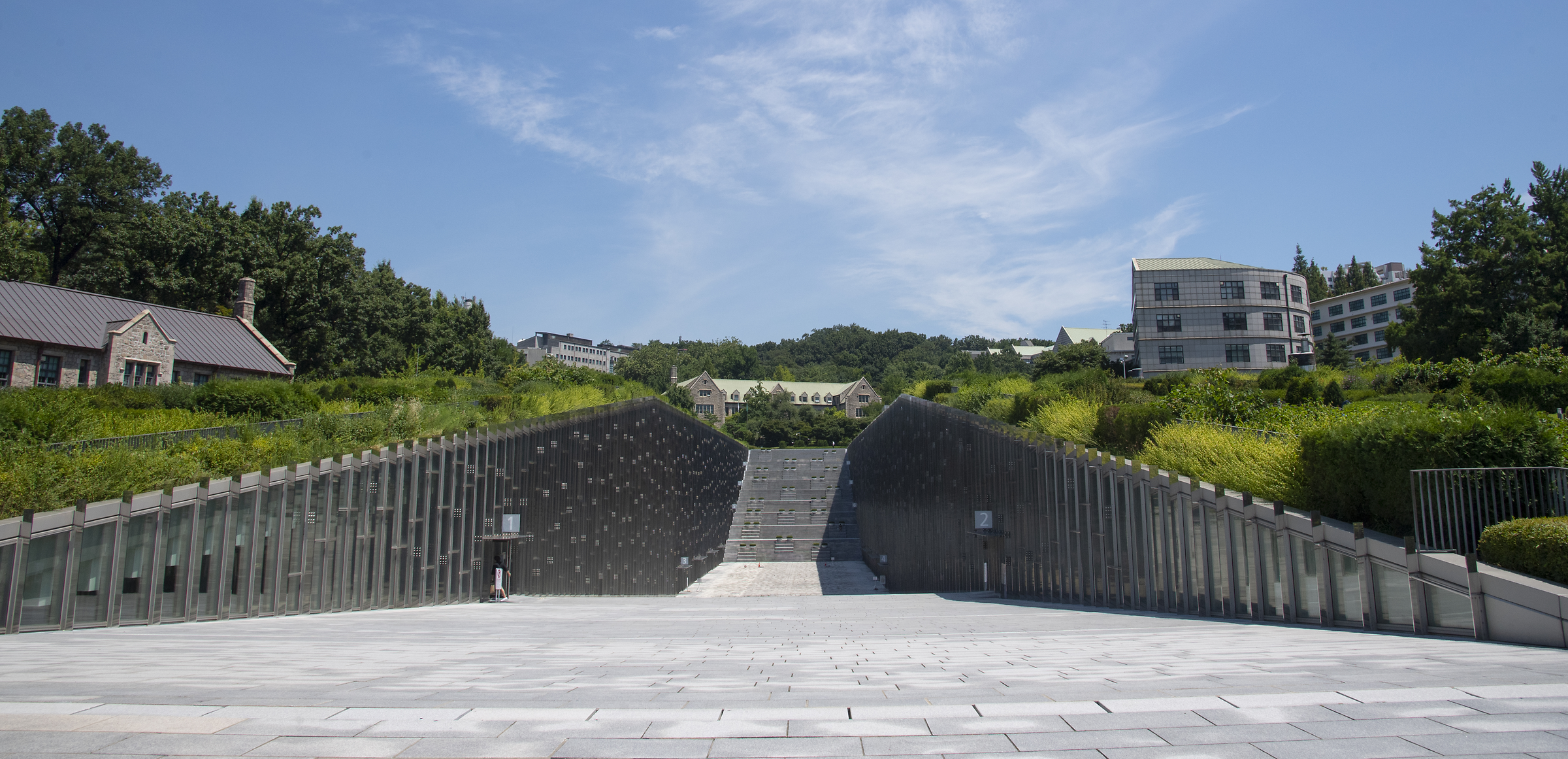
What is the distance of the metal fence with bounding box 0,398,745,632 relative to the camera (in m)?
8.80

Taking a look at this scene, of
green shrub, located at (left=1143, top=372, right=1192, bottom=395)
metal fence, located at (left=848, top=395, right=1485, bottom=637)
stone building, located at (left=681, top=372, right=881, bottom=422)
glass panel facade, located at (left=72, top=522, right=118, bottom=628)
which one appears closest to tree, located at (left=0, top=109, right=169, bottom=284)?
glass panel facade, located at (left=72, top=522, right=118, bottom=628)

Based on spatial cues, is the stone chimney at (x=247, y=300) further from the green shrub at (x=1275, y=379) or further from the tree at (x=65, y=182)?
the green shrub at (x=1275, y=379)

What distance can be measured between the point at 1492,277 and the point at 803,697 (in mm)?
39934

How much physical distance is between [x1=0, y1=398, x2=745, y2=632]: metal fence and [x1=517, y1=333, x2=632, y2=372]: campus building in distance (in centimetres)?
13285

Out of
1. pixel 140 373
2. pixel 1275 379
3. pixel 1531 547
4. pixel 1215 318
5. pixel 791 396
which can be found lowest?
pixel 1531 547

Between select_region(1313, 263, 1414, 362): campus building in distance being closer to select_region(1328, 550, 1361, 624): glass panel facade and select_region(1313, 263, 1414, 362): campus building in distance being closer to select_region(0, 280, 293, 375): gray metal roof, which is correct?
select_region(1328, 550, 1361, 624): glass panel facade

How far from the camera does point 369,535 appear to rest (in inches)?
457

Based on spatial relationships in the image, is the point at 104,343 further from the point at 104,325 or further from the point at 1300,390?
the point at 1300,390

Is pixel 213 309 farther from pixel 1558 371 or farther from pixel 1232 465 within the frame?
pixel 1558 371

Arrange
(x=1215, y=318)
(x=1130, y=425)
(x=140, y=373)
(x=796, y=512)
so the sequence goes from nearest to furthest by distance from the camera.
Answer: (x=1130, y=425) → (x=140, y=373) → (x=796, y=512) → (x=1215, y=318)

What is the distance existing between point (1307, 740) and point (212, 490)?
11572 mm

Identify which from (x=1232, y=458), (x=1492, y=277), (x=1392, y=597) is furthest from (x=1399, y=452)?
(x=1492, y=277)

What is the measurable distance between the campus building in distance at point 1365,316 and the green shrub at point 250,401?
72.4 meters

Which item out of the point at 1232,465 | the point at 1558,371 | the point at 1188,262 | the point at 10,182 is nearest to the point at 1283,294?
the point at 1188,262
